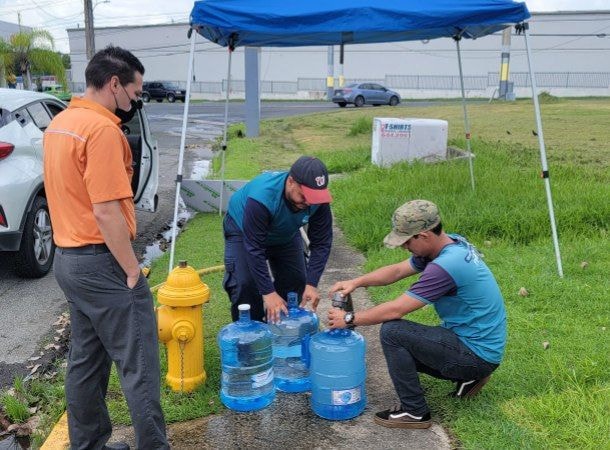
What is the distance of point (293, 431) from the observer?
3.18m

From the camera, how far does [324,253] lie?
144 inches

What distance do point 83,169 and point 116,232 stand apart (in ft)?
0.90

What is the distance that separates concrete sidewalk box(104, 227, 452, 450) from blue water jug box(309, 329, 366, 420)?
0.07 metres

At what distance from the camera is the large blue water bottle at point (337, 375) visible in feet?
10.6

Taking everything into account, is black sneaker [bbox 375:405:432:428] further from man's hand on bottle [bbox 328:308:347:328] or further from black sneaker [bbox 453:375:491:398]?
man's hand on bottle [bbox 328:308:347:328]

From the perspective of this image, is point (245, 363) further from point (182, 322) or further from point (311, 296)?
point (311, 296)

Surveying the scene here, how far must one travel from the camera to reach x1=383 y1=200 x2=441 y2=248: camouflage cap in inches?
116

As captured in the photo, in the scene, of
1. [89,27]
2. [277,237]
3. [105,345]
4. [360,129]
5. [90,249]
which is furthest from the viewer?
[89,27]

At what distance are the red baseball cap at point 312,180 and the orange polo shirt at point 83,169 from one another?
3.19 feet

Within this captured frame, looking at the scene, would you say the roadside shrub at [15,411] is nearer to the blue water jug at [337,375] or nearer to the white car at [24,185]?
the blue water jug at [337,375]

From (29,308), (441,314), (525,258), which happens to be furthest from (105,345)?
(525,258)

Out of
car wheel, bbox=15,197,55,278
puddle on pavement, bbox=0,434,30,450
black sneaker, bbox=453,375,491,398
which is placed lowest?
puddle on pavement, bbox=0,434,30,450

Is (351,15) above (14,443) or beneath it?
above

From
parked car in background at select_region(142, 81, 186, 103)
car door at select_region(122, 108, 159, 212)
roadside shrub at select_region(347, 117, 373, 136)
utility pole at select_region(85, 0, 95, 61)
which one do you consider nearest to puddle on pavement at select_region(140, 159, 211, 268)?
car door at select_region(122, 108, 159, 212)
